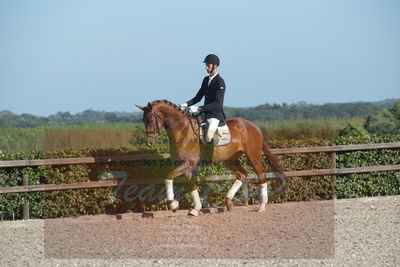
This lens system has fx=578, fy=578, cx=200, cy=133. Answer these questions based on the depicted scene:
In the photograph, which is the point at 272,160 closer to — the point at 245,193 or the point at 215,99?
the point at 245,193

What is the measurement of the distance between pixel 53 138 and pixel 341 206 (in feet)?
55.4

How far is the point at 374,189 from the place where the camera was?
13.2 meters

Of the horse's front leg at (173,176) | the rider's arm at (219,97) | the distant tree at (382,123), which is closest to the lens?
the horse's front leg at (173,176)

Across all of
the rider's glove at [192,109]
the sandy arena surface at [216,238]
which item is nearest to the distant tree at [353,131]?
the sandy arena surface at [216,238]

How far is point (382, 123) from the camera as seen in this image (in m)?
25.0

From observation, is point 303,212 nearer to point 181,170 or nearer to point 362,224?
point 362,224

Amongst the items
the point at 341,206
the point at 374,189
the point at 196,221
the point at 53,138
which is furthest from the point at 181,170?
the point at 53,138

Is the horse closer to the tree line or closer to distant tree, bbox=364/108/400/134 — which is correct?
distant tree, bbox=364/108/400/134

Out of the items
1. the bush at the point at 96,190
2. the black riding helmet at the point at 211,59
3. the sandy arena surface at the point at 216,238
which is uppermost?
the black riding helmet at the point at 211,59

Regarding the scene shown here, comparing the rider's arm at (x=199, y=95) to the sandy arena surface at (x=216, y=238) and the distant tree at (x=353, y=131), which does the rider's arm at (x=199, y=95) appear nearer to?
the sandy arena surface at (x=216, y=238)

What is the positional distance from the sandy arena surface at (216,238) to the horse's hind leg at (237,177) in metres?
0.22

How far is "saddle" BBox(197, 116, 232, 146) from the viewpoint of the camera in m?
10.1

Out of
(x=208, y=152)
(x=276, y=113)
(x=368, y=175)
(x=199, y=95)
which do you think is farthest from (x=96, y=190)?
(x=276, y=113)

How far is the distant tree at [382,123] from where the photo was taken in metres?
23.9
